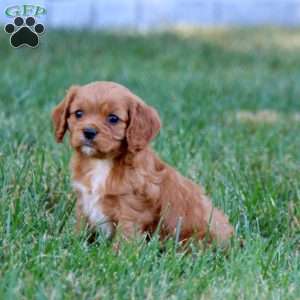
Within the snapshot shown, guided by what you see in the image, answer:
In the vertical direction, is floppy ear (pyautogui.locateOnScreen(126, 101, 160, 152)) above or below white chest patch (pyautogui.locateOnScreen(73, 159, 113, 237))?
above

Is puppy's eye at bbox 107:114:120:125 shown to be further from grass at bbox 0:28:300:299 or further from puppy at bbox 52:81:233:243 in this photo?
grass at bbox 0:28:300:299

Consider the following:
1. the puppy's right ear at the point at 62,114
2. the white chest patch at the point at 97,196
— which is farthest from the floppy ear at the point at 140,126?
the puppy's right ear at the point at 62,114

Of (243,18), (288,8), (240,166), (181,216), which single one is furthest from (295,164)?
(288,8)

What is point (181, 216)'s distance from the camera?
5223mm

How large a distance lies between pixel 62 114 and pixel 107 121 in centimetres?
36

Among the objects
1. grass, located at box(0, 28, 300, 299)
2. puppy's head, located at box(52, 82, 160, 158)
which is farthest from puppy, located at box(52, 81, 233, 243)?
grass, located at box(0, 28, 300, 299)

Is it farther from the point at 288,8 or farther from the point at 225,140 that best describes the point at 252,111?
the point at 288,8

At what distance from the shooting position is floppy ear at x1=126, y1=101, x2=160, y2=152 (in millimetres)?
5066

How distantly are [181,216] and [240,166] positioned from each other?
167cm

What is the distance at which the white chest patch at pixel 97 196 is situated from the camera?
5.10m

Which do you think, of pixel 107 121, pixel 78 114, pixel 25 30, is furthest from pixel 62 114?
pixel 25 30

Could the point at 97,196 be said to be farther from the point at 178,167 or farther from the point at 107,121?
the point at 178,167

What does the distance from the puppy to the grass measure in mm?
201

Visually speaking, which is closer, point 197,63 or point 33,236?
point 33,236
